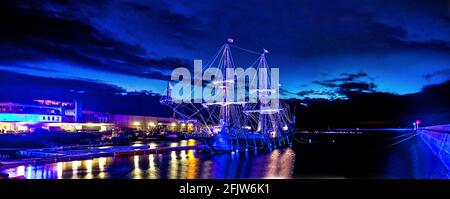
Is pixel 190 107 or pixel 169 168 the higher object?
pixel 190 107

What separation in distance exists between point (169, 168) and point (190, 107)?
9.58 metres

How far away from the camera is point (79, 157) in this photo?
52.5 feet

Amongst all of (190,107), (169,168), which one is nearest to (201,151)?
(190,107)
